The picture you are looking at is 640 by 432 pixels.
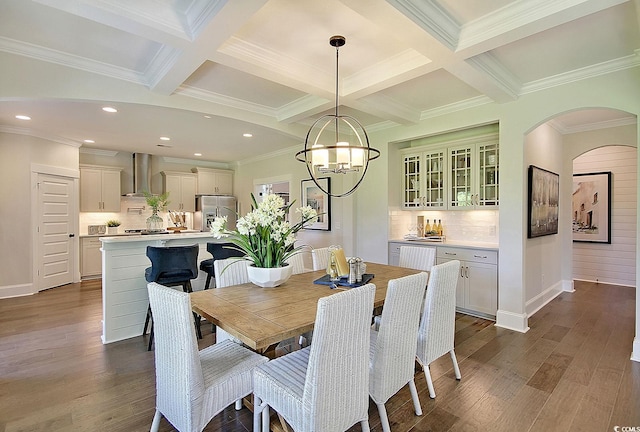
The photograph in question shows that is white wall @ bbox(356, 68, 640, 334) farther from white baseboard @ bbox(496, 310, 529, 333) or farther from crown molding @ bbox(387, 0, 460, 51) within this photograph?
crown molding @ bbox(387, 0, 460, 51)

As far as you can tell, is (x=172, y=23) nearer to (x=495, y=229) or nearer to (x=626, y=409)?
(x=626, y=409)

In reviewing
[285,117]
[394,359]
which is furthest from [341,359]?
[285,117]

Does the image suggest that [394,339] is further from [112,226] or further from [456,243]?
[112,226]

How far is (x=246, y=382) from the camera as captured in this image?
6.01 ft

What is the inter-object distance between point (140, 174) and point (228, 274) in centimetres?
583

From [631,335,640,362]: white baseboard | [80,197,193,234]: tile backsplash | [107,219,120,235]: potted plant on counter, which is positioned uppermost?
[80,197,193,234]: tile backsplash

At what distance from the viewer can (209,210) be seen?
767cm

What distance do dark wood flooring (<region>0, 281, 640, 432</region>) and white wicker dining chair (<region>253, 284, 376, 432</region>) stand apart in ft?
1.97

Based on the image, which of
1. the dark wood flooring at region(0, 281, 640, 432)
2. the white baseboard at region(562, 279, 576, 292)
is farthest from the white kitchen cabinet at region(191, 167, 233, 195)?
the white baseboard at region(562, 279, 576, 292)

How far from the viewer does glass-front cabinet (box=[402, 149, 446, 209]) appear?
4699 mm

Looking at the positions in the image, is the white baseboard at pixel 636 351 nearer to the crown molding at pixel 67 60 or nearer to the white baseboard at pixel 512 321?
the white baseboard at pixel 512 321

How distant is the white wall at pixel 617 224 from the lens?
18.1 feet

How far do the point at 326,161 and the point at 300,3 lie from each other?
1.14 metres

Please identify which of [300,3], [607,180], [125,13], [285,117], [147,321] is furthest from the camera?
[607,180]
